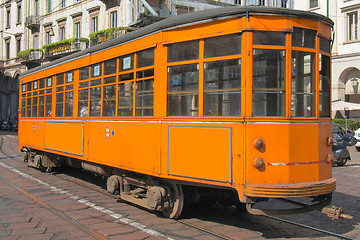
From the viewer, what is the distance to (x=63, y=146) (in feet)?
27.6

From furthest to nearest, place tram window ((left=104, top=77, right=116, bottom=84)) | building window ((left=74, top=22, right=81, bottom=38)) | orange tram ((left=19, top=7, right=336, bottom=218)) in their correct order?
building window ((left=74, top=22, right=81, bottom=38)) < tram window ((left=104, top=77, right=116, bottom=84)) < orange tram ((left=19, top=7, right=336, bottom=218))

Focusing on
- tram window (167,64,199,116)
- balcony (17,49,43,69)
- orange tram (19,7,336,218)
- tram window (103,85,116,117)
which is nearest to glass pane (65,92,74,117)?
tram window (103,85,116,117)

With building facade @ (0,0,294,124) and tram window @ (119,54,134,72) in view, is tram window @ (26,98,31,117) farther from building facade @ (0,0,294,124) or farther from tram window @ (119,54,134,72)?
building facade @ (0,0,294,124)

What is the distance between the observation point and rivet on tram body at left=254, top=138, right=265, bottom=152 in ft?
14.7

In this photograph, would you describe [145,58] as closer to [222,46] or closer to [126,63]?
[126,63]

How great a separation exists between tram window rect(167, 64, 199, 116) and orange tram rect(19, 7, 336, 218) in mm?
14

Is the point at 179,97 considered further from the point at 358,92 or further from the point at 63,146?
the point at 358,92

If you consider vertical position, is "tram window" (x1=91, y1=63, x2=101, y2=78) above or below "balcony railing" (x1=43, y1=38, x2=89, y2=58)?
below

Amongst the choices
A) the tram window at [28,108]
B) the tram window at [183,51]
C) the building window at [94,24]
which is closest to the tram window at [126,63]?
the tram window at [183,51]

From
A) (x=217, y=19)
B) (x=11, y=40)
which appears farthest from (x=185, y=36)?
(x=11, y=40)

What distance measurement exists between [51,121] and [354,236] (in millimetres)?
6900

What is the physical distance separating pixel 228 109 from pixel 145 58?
1718 millimetres

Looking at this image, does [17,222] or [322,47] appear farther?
[17,222]

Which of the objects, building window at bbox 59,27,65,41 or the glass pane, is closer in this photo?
the glass pane
